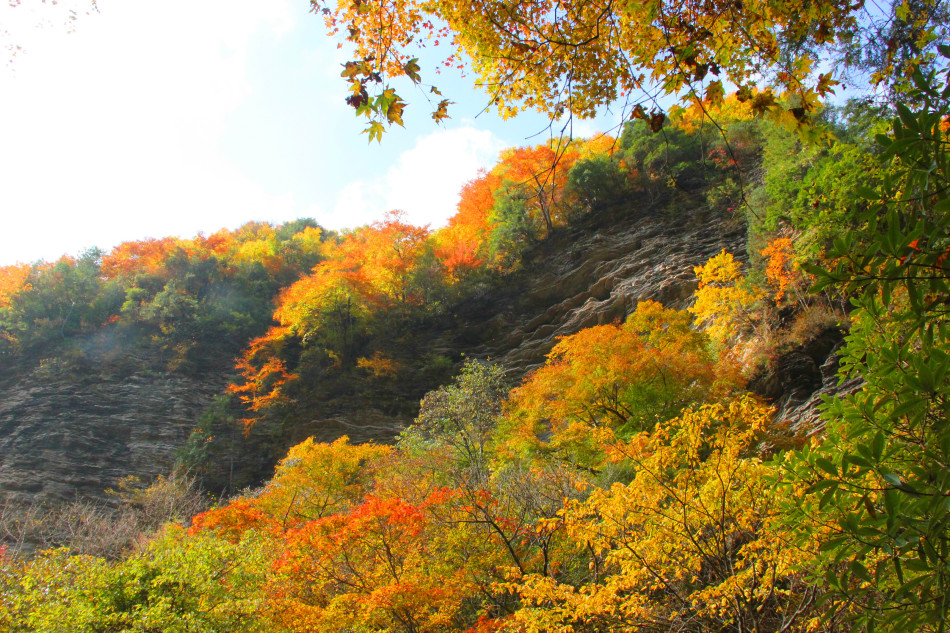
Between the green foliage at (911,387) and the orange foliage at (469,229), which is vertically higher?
the orange foliage at (469,229)

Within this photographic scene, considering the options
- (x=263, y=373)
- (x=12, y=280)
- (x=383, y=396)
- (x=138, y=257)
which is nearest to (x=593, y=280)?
(x=383, y=396)

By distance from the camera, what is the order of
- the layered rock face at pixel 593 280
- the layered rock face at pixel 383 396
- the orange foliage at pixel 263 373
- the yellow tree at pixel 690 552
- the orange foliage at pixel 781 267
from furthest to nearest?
1. the orange foliage at pixel 263 373
2. the layered rock face at pixel 593 280
3. the layered rock face at pixel 383 396
4. the orange foliage at pixel 781 267
5. the yellow tree at pixel 690 552

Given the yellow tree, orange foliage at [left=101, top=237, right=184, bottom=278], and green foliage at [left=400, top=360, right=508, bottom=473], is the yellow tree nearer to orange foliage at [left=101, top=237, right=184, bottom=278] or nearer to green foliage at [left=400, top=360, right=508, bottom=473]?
green foliage at [left=400, top=360, right=508, bottom=473]

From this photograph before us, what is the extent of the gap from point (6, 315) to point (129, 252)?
7.71 meters

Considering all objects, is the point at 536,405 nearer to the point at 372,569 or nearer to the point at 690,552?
the point at 372,569

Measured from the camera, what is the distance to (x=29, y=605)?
5648 millimetres

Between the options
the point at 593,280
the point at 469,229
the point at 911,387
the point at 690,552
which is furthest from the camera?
the point at 469,229

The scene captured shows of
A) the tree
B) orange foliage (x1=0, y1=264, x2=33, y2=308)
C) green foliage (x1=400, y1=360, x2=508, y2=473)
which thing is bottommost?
green foliage (x1=400, y1=360, x2=508, y2=473)

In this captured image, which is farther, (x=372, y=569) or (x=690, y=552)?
(x=372, y=569)

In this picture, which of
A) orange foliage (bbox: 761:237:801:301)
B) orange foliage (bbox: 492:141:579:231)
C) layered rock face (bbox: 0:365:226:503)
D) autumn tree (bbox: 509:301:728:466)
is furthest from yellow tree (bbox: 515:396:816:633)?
orange foliage (bbox: 492:141:579:231)

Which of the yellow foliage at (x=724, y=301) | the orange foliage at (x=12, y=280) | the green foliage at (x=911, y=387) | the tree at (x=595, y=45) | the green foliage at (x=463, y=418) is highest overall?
the orange foliage at (x=12, y=280)

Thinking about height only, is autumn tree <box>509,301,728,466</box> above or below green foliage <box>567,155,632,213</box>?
below

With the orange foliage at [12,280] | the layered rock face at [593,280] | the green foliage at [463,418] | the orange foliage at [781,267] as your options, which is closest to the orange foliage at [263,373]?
the green foliage at [463,418]

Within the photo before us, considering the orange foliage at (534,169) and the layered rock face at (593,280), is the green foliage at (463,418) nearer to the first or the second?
the layered rock face at (593,280)
